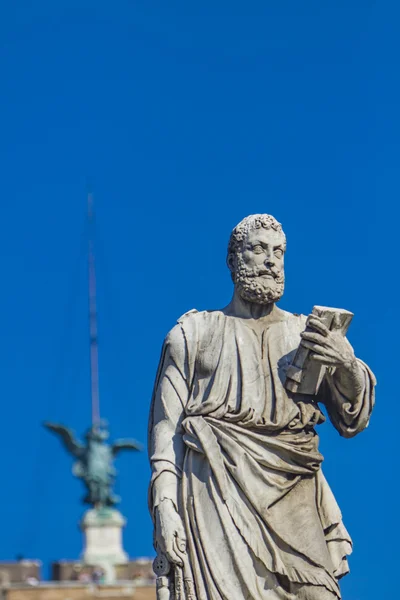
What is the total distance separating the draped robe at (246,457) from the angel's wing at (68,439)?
3851 inches

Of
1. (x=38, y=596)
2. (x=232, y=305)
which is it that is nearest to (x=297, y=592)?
(x=232, y=305)

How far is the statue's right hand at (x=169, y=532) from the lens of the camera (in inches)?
560

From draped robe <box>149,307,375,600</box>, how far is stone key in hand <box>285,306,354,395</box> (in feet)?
0.31

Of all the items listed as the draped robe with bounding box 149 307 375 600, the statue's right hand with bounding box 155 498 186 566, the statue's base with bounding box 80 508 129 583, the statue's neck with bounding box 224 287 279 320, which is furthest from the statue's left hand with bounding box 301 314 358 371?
the statue's base with bounding box 80 508 129 583

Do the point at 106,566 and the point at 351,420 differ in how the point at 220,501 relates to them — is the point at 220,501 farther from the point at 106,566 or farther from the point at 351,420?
the point at 106,566

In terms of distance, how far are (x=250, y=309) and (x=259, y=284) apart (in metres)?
0.27

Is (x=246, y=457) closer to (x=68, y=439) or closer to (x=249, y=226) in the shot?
(x=249, y=226)

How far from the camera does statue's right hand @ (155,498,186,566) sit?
1423cm

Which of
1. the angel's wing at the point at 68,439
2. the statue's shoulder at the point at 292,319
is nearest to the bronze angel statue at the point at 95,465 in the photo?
the angel's wing at the point at 68,439

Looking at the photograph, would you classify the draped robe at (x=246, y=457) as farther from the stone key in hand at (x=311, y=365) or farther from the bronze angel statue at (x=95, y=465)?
the bronze angel statue at (x=95, y=465)

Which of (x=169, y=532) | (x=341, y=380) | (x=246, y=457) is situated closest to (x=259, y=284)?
(x=341, y=380)

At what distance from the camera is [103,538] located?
4279 inches

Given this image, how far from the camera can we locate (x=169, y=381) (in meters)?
14.9

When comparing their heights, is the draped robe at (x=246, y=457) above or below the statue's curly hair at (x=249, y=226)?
below
